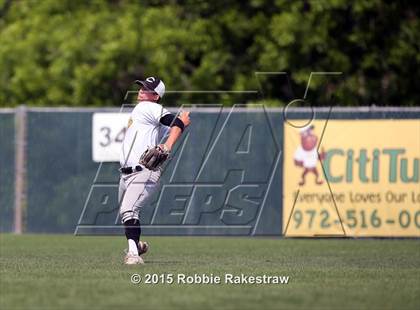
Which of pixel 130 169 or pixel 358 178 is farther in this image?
pixel 358 178

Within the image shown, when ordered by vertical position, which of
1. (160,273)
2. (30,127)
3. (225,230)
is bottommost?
(225,230)

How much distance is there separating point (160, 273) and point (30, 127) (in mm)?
8938

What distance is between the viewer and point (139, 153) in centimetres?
1270

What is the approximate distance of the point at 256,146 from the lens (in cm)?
1942

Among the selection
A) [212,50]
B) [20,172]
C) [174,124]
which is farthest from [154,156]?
[212,50]

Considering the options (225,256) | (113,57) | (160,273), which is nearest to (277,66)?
(113,57)

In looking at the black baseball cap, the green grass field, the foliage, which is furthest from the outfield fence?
the black baseball cap

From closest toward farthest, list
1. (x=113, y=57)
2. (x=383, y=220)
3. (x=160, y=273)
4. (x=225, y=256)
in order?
(x=160, y=273) < (x=225, y=256) < (x=383, y=220) < (x=113, y=57)

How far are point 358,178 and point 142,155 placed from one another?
7072mm

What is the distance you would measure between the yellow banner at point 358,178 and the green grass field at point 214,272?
44 centimetres

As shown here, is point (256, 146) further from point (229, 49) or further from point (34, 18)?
point (34, 18)

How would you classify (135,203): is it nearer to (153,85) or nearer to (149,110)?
(149,110)

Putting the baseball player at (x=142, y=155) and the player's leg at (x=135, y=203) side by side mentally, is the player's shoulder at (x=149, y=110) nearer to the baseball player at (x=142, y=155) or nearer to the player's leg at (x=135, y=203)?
the baseball player at (x=142, y=155)

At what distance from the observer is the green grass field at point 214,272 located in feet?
30.1
